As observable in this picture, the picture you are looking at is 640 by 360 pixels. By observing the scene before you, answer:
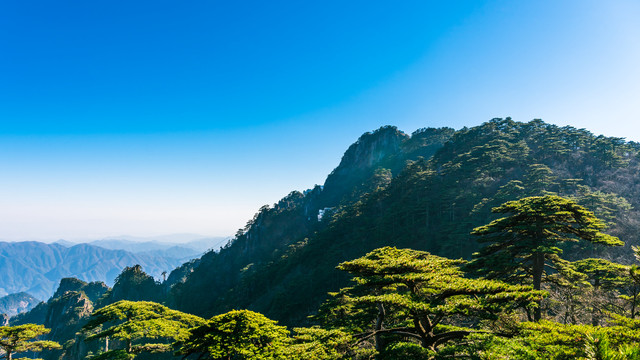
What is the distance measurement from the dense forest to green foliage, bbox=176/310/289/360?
0.09 m

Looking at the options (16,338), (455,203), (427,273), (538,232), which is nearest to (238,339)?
(427,273)

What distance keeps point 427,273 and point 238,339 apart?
1079cm

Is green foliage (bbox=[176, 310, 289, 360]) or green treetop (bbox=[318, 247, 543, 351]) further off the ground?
green treetop (bbox=[318, 247, 543, 351])

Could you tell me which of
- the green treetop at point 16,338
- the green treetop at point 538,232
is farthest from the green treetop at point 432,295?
the green treetop at point 16,338

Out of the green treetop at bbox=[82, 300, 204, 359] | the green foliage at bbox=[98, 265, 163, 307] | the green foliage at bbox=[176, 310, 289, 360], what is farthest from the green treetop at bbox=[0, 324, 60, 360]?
the green foliage at bbox=[98, 265, 163, 307]

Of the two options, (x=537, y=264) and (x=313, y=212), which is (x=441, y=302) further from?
(x=313, y=212)

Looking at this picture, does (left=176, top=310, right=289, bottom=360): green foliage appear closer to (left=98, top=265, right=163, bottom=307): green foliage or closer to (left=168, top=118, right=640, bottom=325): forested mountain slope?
(left=168, top=118, right=640, bottom=325): forested mountain slope

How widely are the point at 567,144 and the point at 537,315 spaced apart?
63783 mm

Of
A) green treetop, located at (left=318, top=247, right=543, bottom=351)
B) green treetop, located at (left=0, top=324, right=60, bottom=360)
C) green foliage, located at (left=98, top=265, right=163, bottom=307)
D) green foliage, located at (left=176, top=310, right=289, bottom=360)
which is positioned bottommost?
green foliage, located at (left=98, top=265, right=163, bottom=307)

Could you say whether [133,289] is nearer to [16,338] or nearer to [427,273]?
[16,338]

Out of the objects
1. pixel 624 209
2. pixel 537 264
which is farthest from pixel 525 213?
pixel 624 209

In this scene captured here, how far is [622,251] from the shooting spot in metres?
27.1

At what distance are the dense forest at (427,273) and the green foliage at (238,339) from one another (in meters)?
0.09

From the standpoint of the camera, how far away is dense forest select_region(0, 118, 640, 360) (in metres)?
8.89
